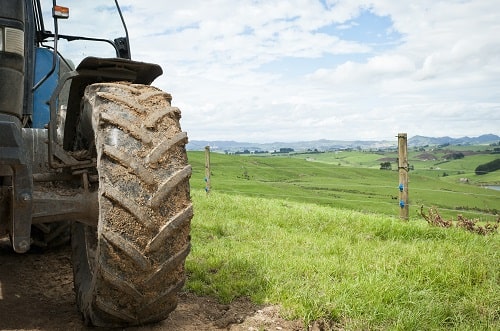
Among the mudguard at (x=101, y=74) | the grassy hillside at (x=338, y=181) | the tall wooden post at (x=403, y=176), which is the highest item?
the mudguard at (x=101, y=74)

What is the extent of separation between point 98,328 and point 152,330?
0.38 m

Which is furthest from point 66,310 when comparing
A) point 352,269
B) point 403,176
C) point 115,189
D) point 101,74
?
point 403,176

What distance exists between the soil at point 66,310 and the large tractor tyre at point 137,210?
14.6 inches

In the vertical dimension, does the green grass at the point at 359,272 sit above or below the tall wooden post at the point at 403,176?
below

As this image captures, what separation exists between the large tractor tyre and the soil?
14.6 inches

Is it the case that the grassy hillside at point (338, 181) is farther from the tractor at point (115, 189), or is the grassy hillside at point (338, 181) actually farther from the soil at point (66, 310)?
the tractor at point (115, 189)

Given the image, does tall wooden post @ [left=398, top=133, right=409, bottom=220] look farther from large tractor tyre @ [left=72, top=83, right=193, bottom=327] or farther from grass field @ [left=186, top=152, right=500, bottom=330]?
large tractor tyre @ [left=72, top=83, right=193, bottom=327]

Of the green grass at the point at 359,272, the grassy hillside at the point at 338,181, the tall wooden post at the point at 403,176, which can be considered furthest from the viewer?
the grassy hillside at the point at 338,181

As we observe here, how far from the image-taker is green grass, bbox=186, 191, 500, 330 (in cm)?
404

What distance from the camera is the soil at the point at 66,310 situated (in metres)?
3.73

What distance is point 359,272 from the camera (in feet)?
16.4

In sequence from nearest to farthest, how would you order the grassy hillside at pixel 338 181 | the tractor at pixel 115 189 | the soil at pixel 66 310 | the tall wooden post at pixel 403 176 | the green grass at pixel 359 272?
the tractor at pixel 115 189 < the soil at pixel 66 310 < the green grass at pixel 359 272 < the tall wooden post at pixel 403 176 < the grassy hillside at pixel 338 181

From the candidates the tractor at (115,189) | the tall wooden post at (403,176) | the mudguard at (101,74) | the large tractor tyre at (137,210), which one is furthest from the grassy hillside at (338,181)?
the large tractor tyre at (137,210)

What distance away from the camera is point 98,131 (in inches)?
133
